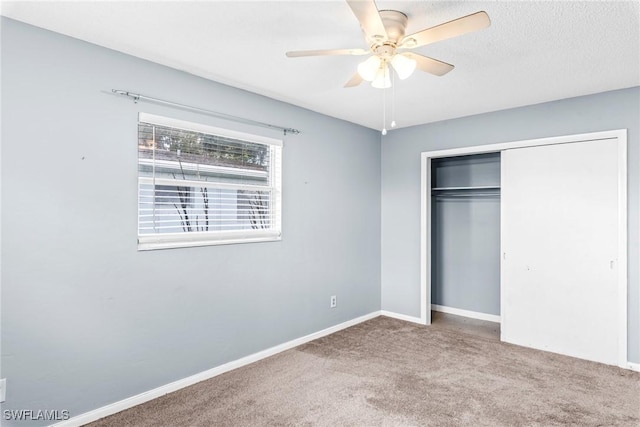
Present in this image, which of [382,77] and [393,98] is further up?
[393,98]

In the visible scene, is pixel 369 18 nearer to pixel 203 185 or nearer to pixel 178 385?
pixel 203 185

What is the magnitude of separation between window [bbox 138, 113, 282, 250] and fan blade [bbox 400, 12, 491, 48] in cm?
179

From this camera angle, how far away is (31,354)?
2164mm

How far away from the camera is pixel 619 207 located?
3270 millimetres

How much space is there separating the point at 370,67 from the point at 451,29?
480mm

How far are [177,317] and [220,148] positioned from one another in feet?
4.61

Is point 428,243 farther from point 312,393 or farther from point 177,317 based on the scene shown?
point 177,317

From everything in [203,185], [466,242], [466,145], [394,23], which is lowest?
[466,242]

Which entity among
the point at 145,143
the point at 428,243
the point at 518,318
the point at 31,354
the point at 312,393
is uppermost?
the point at 145,143

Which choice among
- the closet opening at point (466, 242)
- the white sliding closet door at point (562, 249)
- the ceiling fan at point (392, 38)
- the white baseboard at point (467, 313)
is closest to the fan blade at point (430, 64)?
the ceiling fan at point (392, 38)

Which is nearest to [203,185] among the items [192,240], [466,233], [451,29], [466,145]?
[192,240]

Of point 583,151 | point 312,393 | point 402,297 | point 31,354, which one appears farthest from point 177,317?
point 583,151

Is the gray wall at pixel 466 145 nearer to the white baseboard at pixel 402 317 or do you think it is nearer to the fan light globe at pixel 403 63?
the white baseboard at pixel 402 317

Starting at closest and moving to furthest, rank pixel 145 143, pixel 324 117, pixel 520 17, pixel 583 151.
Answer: pixel 520 17 → pixel 145 143 → pixel 583 151 → pixel 324 117
